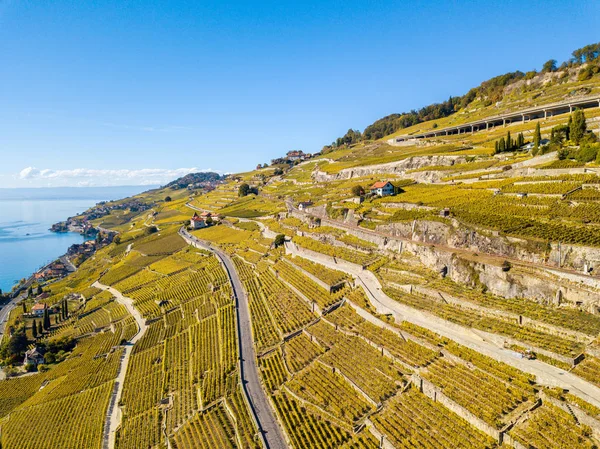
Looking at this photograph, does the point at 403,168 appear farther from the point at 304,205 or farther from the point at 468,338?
the point at 468,338

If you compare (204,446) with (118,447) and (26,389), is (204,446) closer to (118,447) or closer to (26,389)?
(118,447)

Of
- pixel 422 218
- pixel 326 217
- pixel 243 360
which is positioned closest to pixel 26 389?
pixel 243 360

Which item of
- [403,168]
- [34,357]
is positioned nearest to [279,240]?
[403,168]

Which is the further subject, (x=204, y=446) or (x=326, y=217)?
(x=326, y=217)

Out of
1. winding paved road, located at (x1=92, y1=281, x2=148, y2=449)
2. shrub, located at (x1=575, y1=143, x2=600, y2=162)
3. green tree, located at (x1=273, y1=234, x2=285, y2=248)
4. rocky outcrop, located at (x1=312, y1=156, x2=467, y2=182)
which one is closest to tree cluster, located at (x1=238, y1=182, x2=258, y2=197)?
rocky outcrop, located at (x1=312, y1=156, x2=467, y2=182)

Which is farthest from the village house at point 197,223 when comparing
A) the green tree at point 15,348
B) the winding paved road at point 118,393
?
the green tree at point 15,348

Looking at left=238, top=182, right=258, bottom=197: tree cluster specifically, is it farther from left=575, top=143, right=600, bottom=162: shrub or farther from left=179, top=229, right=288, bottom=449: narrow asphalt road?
left=575, top=143, right=600, bottom=162: shrub
